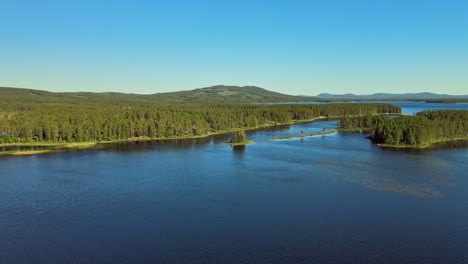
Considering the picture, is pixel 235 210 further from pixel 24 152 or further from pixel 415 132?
pixel 415 132

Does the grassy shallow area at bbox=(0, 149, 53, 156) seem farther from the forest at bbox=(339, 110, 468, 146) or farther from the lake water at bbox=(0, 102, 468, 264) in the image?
the forest at bbox=(339, 110, 468, 146)

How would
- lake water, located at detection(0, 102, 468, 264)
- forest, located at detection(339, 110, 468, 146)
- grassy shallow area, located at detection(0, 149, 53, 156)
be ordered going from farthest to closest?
forest, located at detection(339, 110, 468, 146) < grassy shallow area, located at detection(0, 149, 53, 156) < lake water, located at detection(0, 102, 468, 264)

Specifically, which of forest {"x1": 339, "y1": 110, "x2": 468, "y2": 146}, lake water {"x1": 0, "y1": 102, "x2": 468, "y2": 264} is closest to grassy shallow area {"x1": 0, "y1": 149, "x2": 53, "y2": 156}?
lake water {"x1": 0, "y1": 102, "x2": 468, "y2": 264}

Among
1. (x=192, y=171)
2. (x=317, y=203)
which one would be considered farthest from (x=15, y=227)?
(x=317, y=203)

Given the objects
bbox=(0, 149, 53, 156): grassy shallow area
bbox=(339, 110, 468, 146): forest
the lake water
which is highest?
bbox=(339, 110, 468, 146): forest

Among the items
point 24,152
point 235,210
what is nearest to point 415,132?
point 235,210

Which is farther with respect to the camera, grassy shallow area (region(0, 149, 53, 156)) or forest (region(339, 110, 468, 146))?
forest (region(339, 110, 468, 146))

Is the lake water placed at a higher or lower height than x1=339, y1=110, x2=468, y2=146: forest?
lower

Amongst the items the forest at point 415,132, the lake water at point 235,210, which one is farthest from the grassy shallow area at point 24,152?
the forest at point 415,132

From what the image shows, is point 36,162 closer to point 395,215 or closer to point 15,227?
point 15,227
